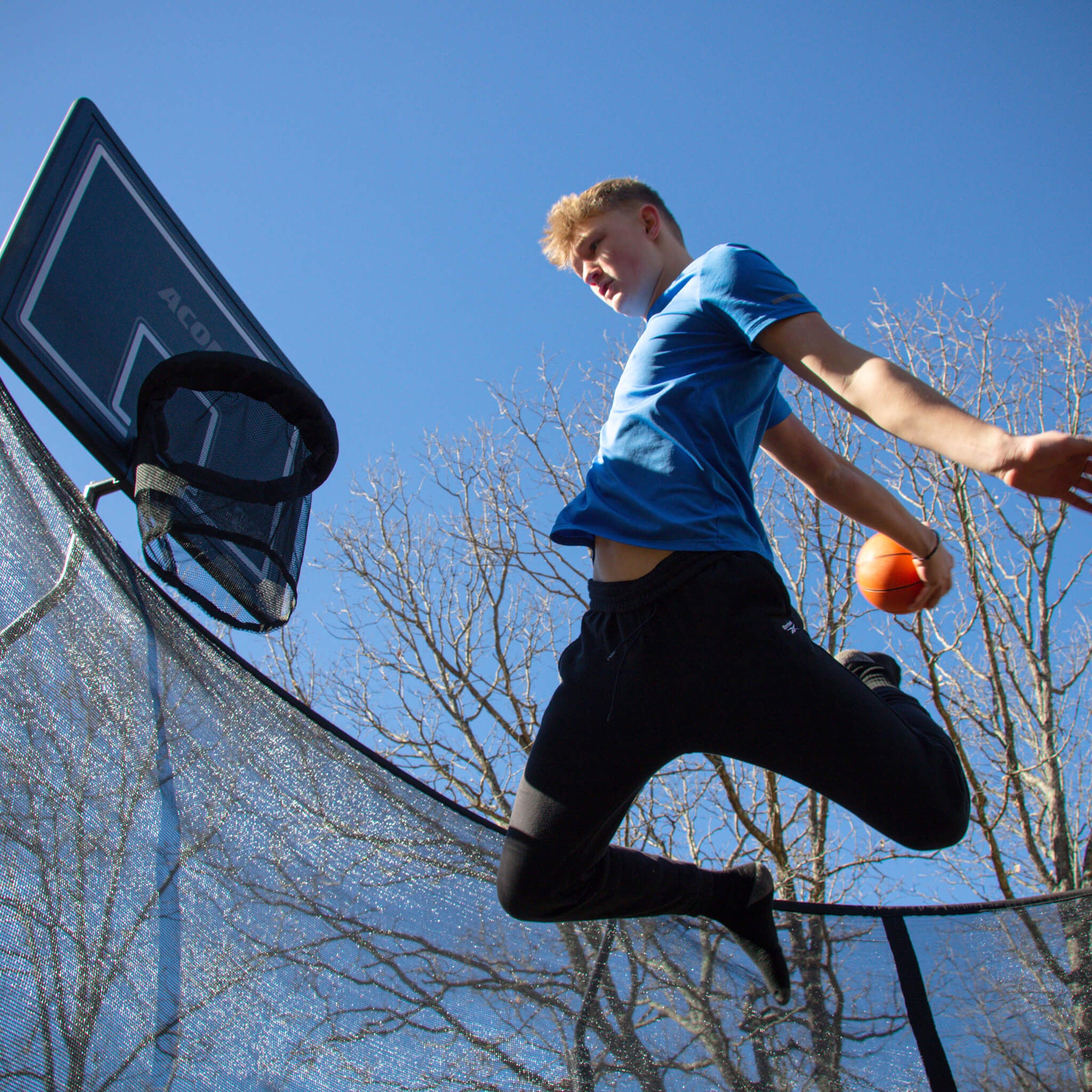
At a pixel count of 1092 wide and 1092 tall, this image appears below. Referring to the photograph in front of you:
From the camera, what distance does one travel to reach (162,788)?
1.77m

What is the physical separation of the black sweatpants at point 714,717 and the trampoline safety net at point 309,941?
607 millimetres

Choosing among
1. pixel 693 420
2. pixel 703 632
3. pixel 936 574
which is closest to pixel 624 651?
pixel 703 632

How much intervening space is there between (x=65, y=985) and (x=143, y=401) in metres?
1.40

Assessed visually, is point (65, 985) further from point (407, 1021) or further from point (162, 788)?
point (407, 1021)

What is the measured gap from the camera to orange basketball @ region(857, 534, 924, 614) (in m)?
2.30

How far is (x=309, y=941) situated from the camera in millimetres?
1927

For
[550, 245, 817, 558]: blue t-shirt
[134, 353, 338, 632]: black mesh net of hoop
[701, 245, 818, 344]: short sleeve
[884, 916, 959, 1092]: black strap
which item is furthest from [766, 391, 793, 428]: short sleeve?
[884, 916, 959, 1092]: black strap

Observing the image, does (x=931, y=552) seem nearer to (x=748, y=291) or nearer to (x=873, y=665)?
(x=873, y=665)

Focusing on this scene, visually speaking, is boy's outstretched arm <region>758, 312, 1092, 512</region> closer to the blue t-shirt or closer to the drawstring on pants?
the blue t-shirt

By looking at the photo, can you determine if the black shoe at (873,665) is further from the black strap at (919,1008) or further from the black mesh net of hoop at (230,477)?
the black mesh net of hoop at (230,477)

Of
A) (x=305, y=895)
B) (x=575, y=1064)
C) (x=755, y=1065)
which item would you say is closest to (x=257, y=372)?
(x=305, y=895)

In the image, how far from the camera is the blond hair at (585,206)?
211cm

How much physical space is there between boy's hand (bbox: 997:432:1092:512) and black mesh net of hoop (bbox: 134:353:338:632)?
1.87 m

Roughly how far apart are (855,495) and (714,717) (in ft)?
2.42
